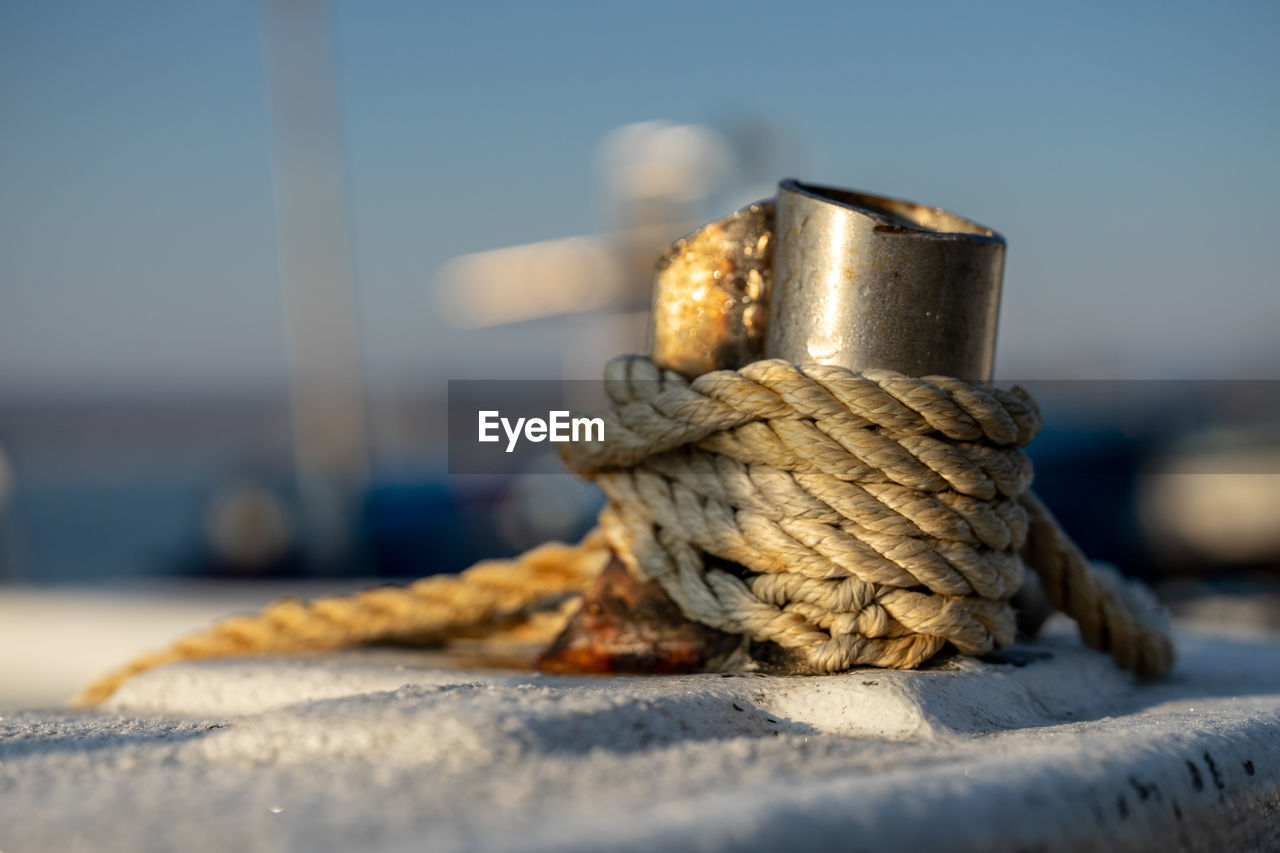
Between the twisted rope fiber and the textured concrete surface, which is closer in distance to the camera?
the textured concrete surface

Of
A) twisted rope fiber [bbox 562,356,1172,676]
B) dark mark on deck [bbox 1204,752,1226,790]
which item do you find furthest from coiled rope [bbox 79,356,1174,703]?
dark mark on deck [bbox 1204,752,1226,790]

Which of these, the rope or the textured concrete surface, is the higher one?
the textured concrete surface

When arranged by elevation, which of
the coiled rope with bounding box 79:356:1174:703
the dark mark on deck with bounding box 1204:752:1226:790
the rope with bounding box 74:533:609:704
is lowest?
the rope with bounding box 74:533:609:704

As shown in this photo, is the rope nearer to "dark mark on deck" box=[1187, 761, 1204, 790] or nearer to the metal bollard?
the metal bollard

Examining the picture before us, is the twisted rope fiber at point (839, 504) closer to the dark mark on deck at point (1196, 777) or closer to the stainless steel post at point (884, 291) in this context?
the stainless steel post at point (884, 291)

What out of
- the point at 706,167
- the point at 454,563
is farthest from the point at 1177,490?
the point at 706,167

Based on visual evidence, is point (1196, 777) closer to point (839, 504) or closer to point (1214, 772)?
point (1214, 772)
